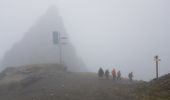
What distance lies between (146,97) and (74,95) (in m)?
11.5

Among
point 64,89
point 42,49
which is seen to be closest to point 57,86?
point 64,89

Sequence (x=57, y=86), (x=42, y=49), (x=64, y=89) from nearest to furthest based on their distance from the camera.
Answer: (x=64, y=89), (x=57, y=86), (x=42, y=49)

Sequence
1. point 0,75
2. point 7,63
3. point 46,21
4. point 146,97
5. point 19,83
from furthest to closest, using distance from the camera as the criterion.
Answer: point 46,21 → point 7,63 → point 0,75 → point 19,83 → point 146,97

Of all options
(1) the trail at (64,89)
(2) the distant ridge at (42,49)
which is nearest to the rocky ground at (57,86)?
(1) the trail at (64,89)

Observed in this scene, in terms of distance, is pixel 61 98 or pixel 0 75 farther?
pixel 0 75

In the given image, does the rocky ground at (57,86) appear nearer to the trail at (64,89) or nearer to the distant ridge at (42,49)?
the trail at (64,89)

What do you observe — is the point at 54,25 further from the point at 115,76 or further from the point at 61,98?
the point at 61,98

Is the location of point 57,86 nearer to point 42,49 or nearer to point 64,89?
point 64,89

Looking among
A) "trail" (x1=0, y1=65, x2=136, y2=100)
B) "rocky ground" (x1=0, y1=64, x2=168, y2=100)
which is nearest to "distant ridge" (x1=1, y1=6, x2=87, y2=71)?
"rocky ground" (x1=0, y1=64, x2=168, y2=100)

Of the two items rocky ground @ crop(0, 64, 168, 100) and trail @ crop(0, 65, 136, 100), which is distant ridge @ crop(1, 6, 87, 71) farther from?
trail @ crop(0, 65, 136, 100)

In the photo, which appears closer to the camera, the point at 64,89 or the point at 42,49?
the point at 64,89

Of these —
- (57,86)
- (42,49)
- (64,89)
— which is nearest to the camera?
(64,89)

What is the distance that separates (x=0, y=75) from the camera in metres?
64.1

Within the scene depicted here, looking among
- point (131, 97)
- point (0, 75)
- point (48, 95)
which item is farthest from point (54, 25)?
point (131, 97)
